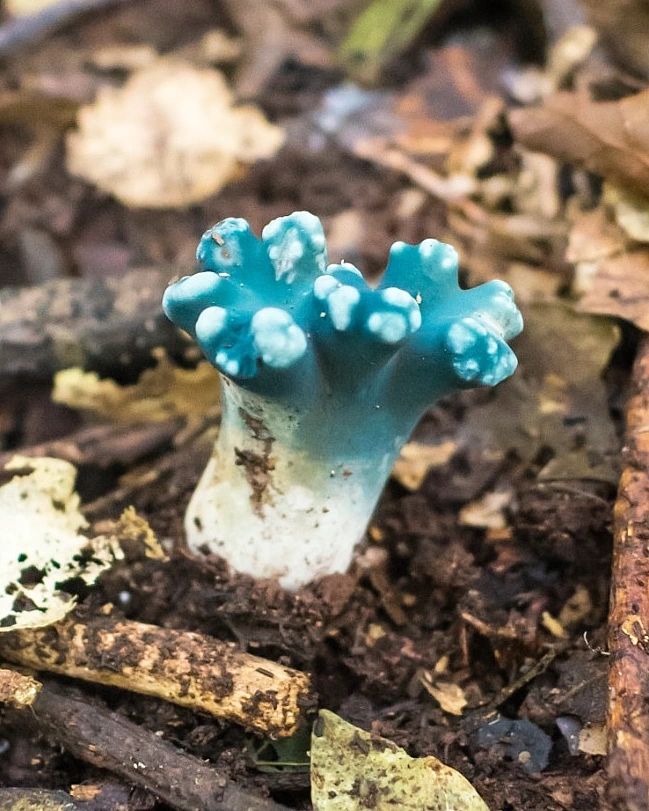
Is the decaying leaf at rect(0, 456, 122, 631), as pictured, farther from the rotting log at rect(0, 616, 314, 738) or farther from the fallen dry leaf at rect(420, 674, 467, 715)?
the fallen dry leaf at rect(420, 674, 467, 715)

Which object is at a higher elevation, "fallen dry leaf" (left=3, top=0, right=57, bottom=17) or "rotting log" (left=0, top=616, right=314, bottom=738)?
"fallen dry leaf" (left=3, top=0, right=57, bottom=17)

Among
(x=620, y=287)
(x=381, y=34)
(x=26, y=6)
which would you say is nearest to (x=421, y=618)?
(x=620, y=287)

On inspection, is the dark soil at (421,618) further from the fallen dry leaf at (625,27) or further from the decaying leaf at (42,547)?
the fallen dry leaf at (625,27)

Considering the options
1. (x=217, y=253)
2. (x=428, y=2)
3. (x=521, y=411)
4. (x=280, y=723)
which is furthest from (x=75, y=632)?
(x=428, y=2)

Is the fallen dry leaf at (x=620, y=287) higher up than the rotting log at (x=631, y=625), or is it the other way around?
the fallen dry leaf at (x=620, y=287)

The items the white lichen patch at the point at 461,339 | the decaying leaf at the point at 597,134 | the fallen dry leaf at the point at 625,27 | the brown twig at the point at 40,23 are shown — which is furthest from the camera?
the brown twig at the point at 40,23

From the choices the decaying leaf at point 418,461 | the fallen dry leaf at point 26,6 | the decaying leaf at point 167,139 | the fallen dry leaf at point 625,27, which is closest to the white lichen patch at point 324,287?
the decaying leaf at point 418,461

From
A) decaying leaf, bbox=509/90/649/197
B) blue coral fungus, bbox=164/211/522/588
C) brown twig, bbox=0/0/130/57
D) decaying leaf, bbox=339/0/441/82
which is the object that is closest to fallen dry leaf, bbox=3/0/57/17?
brown twig, bbox=0/0/130/57
